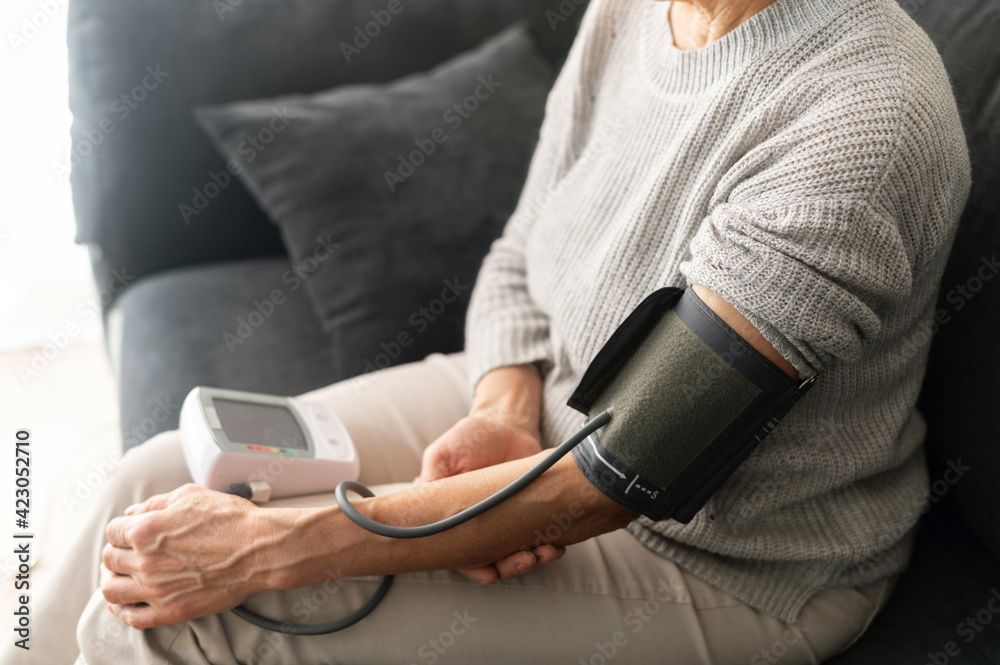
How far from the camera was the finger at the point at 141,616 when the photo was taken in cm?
64

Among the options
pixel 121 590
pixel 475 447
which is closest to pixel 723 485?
pixel 475 447

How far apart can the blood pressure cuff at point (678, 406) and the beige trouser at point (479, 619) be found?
131 millimetres

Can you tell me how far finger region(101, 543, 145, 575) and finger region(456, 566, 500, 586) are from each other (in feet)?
1.01

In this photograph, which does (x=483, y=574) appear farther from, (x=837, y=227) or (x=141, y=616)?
(x=837, y=227)

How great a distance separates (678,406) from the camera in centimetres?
60

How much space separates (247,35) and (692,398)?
45.5 inches

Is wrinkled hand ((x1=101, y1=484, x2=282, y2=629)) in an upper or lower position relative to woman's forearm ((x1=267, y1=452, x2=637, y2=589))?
lower

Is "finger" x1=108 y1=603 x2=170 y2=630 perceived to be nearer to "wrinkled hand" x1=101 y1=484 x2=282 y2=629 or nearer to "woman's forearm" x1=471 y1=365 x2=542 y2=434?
"wrinkled hand" x1=101 y1=484 x2=282 y2=629

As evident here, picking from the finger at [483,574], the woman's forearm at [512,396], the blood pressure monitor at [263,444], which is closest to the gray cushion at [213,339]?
the blood pressure monitor at [263,444]

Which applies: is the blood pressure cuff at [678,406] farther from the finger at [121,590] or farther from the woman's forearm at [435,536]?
the finger at [121,590]

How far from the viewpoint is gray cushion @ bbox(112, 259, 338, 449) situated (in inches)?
44.3

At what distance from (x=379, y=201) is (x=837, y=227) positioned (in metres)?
0.83

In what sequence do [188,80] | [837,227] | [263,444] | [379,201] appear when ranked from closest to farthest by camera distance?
[837,227], [263,444], [379,201], [188,80]

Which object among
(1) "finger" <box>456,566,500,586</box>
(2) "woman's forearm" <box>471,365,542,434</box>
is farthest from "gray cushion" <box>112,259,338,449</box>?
(1) "finger" <box>456,566,500,586</box>
